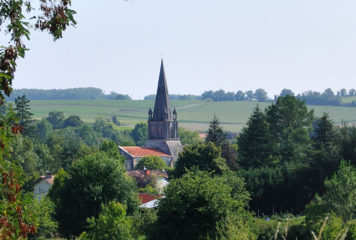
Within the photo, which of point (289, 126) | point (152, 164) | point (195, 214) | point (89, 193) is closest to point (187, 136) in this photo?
point (152, 164)

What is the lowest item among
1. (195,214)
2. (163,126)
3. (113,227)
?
(163,126)

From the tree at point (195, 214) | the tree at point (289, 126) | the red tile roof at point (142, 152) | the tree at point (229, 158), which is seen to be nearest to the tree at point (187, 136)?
the red tile roof at point (142, 152)

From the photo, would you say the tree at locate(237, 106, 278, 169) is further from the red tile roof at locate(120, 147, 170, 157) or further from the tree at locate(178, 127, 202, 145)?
the tree at locate(178, 127, 202, 145)

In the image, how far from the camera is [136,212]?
48.8m

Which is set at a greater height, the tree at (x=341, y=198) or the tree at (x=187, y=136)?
the tree at (x=341, y=198)

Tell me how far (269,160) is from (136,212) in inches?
999

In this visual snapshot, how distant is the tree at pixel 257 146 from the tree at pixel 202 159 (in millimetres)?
4442

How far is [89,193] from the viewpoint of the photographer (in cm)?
4819

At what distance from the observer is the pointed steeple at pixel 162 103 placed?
5253 inches

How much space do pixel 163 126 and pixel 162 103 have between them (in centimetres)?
466

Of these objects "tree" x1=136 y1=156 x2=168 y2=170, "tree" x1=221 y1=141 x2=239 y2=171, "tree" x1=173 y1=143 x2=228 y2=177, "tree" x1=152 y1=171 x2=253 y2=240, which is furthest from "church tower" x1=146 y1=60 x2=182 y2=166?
"tree" x1=152 y1=171 x2=253 y2=240

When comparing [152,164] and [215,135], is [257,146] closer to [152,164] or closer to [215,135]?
[215,135]

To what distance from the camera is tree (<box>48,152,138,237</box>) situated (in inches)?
1890

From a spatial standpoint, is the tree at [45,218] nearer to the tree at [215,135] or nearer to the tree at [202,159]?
the tree at [202,159]
